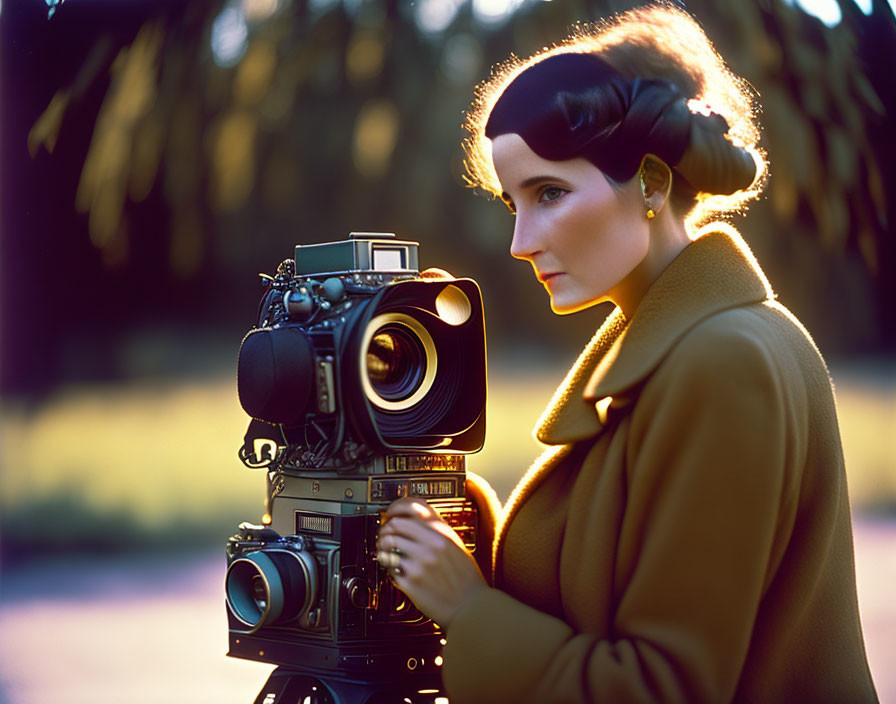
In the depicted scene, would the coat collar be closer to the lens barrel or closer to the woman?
the woman

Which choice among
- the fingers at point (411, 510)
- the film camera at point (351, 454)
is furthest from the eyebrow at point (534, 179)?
the fingers at point (411, 510)

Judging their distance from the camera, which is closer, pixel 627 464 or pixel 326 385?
pixel 627 464

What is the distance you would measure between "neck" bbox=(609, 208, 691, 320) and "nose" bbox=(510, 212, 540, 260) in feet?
0.48

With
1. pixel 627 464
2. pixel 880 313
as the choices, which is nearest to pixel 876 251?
pixel 880 313

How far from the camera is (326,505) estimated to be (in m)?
1.57

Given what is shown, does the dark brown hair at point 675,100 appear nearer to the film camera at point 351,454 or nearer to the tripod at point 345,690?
the film camera at point 351,454

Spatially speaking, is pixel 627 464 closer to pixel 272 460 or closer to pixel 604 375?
pixel 604 375

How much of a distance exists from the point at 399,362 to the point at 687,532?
1.94 feet

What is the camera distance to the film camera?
1.52 metres

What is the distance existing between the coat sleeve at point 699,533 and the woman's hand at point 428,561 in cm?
19

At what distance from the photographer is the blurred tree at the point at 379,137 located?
3273 millimetres

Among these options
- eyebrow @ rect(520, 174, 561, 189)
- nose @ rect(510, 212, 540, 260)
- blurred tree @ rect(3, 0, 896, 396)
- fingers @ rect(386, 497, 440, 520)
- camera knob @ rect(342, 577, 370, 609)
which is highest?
blurred tree @ rect(3, 0, 896, 396)

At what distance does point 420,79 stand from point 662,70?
2678mm

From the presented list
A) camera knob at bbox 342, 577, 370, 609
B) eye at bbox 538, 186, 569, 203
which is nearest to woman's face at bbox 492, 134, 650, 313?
eye at bbox 538, 186, 569, 203
